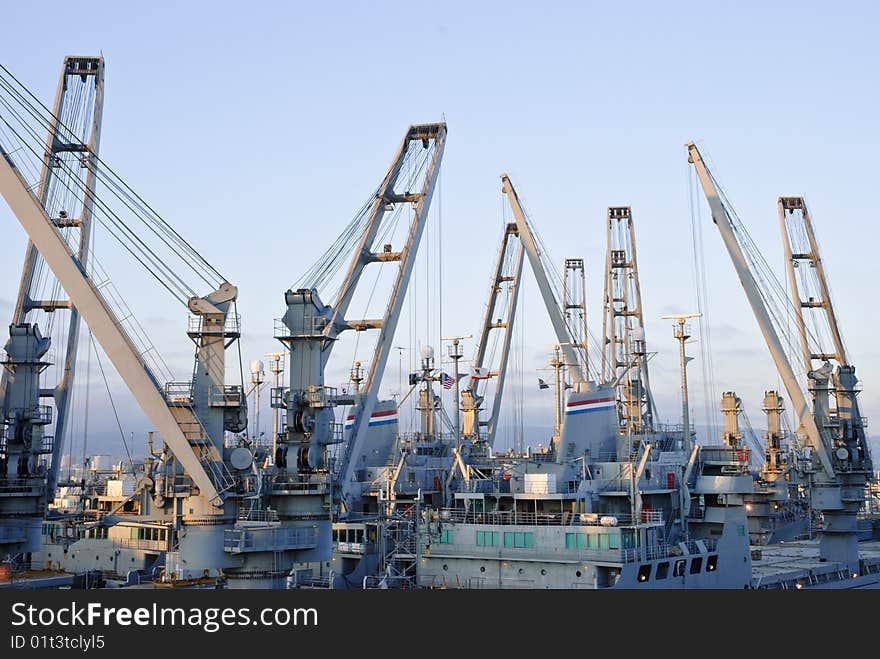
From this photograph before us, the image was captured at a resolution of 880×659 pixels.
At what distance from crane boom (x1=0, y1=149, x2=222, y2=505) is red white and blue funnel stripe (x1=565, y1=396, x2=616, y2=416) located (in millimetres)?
26244

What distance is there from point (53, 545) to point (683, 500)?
44.2 meters

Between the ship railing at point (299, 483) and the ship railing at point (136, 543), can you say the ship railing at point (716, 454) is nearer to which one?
the ship railing at point (299, 483)

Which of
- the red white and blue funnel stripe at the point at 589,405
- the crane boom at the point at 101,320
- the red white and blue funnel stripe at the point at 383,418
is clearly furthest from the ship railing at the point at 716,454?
the crane boom at the point at 101,320

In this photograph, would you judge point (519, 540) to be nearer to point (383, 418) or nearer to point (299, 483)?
point (299, 483)

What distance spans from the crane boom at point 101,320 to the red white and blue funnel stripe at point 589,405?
26244mm

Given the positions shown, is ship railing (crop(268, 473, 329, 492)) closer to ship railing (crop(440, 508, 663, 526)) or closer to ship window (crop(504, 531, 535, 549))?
ship railing (crop(440, 508, 663, 526))

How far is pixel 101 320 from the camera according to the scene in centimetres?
3906

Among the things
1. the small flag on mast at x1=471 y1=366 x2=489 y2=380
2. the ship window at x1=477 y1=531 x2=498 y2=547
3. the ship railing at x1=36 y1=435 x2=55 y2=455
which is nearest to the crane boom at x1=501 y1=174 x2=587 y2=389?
the small flag on mast at x1=471 y1=366 x2=489 y2=380

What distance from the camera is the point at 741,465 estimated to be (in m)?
56.6

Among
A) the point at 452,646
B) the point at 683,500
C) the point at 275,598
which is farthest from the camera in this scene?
the point at 683,500

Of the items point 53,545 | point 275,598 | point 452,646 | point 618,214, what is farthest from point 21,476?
point 618,214

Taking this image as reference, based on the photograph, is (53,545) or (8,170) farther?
(53,545)

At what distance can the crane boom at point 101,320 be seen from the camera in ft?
125

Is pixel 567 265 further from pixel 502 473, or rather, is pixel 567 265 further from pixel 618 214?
pixel 502 473
